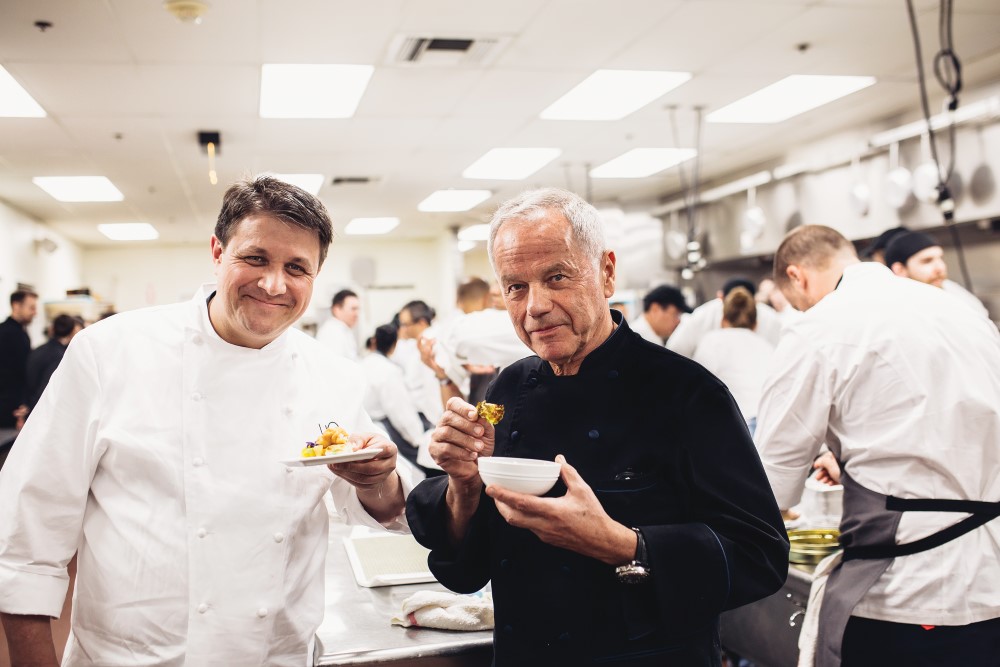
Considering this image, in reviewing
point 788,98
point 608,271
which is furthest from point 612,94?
point 608,271

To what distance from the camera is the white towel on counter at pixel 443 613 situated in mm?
1818

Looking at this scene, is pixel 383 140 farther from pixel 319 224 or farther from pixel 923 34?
pixel 319 224

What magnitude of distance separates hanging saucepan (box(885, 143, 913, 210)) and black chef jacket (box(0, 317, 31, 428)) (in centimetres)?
754

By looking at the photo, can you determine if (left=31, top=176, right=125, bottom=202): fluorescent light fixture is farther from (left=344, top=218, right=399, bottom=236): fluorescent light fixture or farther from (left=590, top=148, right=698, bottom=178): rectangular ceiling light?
(left=590, top=148, right=698, bottom=178): rectangular ceiling light

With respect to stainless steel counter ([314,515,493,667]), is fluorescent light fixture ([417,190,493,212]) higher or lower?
higher

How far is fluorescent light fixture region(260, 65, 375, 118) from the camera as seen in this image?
17.3 feet

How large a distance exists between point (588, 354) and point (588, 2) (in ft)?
11.7

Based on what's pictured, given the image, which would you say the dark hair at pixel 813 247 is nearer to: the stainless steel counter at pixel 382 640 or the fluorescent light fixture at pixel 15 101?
the stainless steel counter at pixel 382 640

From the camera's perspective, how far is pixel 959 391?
1850 millimetres

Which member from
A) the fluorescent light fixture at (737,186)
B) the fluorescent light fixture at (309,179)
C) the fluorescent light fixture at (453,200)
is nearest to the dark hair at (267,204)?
the fluorescent light fixture at (309,179)

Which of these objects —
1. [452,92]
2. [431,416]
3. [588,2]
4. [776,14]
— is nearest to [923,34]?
[776,14]

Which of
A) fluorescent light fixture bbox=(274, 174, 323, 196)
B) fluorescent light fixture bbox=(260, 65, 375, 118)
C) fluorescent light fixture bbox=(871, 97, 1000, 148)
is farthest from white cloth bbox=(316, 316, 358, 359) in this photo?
fluorescent light fixture bbox=(871, 97, 1000, 148)

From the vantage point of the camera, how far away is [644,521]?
1.29m

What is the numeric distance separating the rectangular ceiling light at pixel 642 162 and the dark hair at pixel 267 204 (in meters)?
6.80
